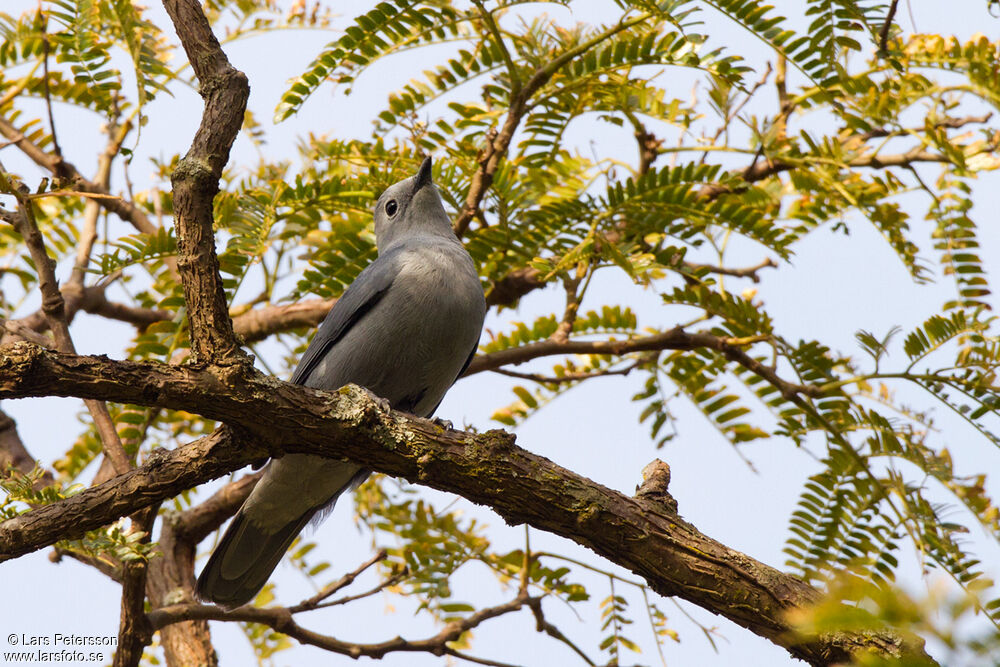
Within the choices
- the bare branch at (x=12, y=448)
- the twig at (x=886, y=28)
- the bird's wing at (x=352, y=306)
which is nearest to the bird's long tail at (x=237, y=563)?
the bird's wing at (x=352, y=306)

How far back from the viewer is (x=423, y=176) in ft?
19.8

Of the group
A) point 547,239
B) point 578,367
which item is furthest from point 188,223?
point 578,367

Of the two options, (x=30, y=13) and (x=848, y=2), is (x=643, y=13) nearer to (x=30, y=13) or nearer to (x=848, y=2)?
(x=848, y=2)

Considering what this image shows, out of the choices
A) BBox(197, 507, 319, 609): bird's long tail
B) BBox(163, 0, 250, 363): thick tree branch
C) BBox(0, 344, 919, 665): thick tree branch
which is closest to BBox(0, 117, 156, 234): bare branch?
BBox(197, 507, 319, 609): bird's long tail

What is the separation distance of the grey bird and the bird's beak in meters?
0.50

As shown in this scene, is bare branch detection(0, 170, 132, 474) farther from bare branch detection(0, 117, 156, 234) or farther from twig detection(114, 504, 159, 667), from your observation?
bare branch detection(0, 117, 156, 234)

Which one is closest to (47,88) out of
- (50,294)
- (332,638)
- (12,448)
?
(50,294)

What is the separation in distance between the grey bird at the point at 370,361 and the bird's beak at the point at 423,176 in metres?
0.50

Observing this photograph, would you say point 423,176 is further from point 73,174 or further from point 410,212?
point 73,174

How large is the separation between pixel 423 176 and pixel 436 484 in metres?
2.71

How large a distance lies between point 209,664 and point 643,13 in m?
4.75

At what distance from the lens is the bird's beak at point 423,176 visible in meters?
5.92

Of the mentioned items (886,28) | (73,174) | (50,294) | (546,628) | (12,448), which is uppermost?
(73,174)

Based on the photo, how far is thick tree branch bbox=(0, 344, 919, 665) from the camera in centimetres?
350
